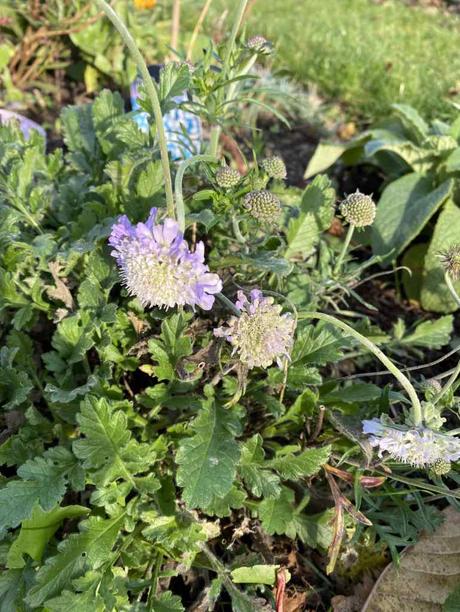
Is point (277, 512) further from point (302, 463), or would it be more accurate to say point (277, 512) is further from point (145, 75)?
point (145, 75)

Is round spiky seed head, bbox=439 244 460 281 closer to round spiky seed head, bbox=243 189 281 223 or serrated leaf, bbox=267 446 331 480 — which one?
round spiky seed head, bbox=243 189 281 223

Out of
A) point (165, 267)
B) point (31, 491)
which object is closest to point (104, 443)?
point (31, 491)

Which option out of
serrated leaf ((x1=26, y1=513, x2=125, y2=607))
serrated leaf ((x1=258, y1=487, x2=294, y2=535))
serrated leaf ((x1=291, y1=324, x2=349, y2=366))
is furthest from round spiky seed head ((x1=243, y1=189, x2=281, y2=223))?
serrated leaf ((x1=26, y1=513, x2=125, y2=607))

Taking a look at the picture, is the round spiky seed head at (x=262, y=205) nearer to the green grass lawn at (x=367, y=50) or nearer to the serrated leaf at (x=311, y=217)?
the serrated leaf at (x=311, y=217)

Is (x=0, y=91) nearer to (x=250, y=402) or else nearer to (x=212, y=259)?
(x=212, y=259)

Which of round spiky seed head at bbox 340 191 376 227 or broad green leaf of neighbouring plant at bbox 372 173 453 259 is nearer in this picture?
round spiky seed head at bbox 340 191 376 227

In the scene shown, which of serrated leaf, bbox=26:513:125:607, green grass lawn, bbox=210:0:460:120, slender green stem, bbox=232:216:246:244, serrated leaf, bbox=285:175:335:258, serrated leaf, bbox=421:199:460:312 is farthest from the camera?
green grass lawn, bbox=210:0:460:120

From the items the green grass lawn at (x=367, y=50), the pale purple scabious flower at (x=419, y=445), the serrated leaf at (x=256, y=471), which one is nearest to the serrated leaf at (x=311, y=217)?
the serrated leaf at (x=256, y=471)
